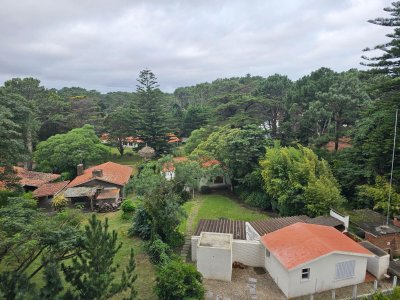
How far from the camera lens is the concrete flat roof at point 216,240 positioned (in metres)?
13.4

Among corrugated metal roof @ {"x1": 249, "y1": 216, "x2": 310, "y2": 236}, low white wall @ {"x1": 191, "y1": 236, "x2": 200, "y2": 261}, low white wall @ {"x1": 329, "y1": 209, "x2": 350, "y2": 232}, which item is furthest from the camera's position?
low white wall @ {"x1": 329, "y1": 209, "x2": 350, "y2": 232}

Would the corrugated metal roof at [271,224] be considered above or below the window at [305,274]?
above

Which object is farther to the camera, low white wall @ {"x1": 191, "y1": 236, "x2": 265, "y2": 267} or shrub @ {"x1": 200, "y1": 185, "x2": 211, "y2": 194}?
shrub @ {"x1": 200, "y1": 185, "x2": 211, "y2": 194}

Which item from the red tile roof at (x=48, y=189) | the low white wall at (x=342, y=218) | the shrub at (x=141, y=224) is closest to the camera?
the low white wall at (x=342, y=218)

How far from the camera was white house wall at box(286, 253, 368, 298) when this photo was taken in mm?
11875

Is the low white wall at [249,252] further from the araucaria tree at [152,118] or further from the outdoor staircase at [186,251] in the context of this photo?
the araucaria tree at [152,118]

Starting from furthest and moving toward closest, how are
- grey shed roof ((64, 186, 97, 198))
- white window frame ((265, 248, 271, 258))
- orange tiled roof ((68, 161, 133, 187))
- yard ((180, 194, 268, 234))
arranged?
orange tiled roof ((68, 161, 133, 187))
grey shed roof ((64, 186, 97, 198))
yard ((180, 194, 268, 234))
white window frame ((265, 248, 271, 258))

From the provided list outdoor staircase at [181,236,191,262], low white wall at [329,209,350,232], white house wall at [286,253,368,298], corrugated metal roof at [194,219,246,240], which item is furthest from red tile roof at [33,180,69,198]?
low white wall at [329,209,350,232]

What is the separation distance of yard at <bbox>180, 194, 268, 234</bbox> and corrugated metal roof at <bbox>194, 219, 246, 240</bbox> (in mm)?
2445

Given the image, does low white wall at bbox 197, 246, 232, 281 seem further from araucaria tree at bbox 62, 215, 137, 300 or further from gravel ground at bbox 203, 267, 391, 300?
araucaria tree at bbox 62, 215, 137, 300

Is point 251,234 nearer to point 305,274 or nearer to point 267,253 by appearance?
point 267,253

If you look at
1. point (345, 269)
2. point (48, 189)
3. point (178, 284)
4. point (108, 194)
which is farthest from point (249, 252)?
point (48, 189)

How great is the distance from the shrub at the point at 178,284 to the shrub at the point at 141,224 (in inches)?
225

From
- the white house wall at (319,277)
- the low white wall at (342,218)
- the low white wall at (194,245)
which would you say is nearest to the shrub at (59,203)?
the low white wall at (194,245)
